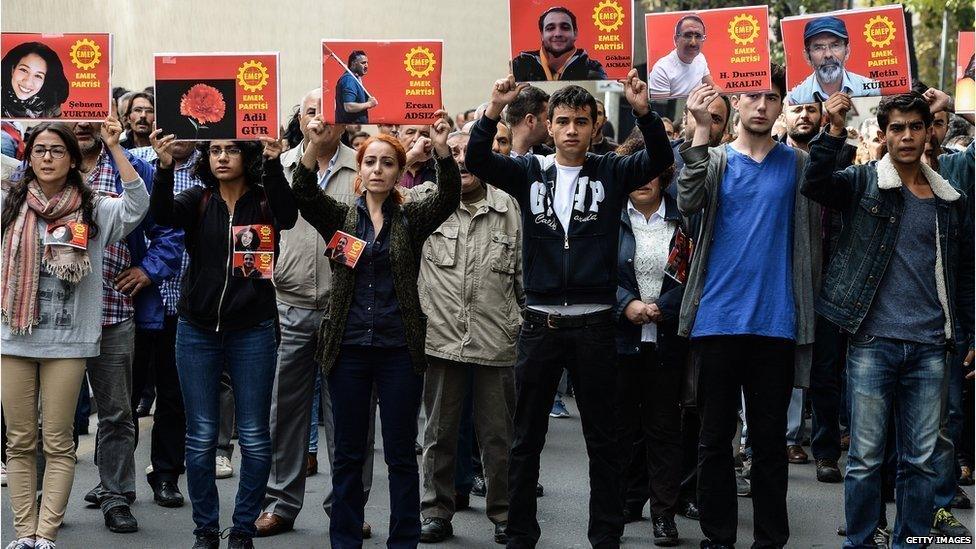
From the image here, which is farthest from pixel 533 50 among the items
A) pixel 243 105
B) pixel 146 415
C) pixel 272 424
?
pixel 146 415

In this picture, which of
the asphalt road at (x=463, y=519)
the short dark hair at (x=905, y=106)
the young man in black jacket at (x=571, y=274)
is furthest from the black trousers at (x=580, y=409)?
the short dark hair at (x=905, y=106)

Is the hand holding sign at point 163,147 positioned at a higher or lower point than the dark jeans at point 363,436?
higher

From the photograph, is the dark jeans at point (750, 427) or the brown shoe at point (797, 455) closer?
the dark jeans at point (750, 427)

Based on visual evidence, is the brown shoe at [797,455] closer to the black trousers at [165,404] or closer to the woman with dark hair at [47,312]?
the black trousers at [165,404]

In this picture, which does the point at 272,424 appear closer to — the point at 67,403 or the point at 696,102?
the point at 67,403

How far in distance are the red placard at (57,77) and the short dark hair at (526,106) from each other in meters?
2.51

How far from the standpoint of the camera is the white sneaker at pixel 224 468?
348 inches

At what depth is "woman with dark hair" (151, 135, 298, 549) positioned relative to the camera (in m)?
6.79

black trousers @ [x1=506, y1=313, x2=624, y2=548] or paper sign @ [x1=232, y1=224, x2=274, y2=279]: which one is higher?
paper sign @ [x1=232, y1=224, x2=274, y2=279]

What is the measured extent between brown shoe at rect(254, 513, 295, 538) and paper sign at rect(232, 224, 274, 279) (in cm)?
144

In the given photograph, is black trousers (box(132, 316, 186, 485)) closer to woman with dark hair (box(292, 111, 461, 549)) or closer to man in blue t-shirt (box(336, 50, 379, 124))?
woman with dark hair (box(292, 111, 461, 549))

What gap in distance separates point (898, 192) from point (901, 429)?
1.14m

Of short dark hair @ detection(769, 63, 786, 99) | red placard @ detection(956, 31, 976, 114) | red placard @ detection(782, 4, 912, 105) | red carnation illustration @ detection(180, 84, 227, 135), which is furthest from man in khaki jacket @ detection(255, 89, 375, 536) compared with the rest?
red placard @ detection(956, 31, 976, 114)

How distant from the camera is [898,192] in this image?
254 inches
